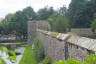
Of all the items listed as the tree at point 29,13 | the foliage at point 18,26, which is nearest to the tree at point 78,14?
the foliage at point 18,26

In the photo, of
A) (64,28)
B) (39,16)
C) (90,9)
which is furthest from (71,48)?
(39,16)

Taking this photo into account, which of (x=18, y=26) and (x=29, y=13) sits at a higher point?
(x=29, y=13)

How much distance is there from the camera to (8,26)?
43.2 metres

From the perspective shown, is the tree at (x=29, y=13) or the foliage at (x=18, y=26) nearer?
the foliage at (x=18, y=26)

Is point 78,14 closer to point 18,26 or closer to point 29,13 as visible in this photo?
point 18,26

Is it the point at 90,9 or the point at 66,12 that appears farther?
the point at 66,12

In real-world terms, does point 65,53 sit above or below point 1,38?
above

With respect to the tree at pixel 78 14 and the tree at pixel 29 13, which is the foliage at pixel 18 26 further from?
the tree at pixel 78 14

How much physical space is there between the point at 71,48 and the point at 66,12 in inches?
1535

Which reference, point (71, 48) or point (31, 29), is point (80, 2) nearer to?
point (31, 29)

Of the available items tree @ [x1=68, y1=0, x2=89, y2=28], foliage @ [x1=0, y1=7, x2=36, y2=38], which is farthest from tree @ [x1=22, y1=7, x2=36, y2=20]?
tree @ [x1=68, y1=0, x2=89, y2=28]

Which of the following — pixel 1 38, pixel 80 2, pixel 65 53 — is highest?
pixel 80 2

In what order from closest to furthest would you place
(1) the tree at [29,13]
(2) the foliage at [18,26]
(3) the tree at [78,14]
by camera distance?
1. (3) the tree at [78,14]
2. (2) the foliage at [18,26]
3. (1) the tree at [29,13]

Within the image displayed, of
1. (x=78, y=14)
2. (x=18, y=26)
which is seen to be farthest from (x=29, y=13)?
(x=78, y=14)
